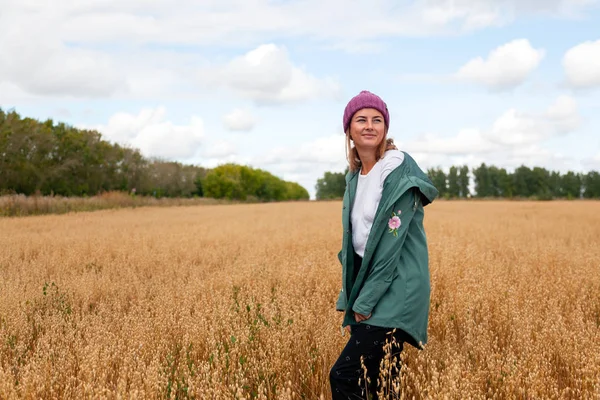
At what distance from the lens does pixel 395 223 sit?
8.75ft

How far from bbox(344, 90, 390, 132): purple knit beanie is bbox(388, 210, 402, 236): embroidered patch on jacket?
0.71m

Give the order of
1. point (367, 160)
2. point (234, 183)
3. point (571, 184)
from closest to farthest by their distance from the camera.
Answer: point (367, 160) < point (234, 183) < point (571, 184)

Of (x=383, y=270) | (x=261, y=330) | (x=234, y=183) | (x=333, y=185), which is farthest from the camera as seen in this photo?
(x=333, y=185)

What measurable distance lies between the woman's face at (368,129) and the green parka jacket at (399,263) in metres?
0.25

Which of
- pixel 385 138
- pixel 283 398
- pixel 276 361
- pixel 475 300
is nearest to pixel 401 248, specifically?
pixel 385 138

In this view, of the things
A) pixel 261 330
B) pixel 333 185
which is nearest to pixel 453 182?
pixel 333 185

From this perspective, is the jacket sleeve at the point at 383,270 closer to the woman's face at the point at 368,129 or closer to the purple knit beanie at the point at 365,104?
the woman's face at the point at 368,129

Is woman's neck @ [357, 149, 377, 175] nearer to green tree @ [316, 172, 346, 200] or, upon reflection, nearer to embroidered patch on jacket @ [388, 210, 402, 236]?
embroidered patch on jacket @ [388, 210, 402, 236]

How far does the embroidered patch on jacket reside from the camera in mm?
2650

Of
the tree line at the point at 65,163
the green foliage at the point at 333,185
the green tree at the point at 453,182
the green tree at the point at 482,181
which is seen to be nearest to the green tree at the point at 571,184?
the green tree at the point at 482,181

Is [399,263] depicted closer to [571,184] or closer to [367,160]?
[367,160]

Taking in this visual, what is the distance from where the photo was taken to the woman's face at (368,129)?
9.62 feet

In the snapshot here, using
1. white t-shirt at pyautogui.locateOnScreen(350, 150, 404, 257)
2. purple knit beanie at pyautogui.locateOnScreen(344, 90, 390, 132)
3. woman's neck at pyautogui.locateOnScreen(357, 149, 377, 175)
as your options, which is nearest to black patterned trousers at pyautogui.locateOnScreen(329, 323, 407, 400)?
white t-shirt at pyautogui.locateOnScreen(350, 150, 404, 257)

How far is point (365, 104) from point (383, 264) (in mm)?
1097
